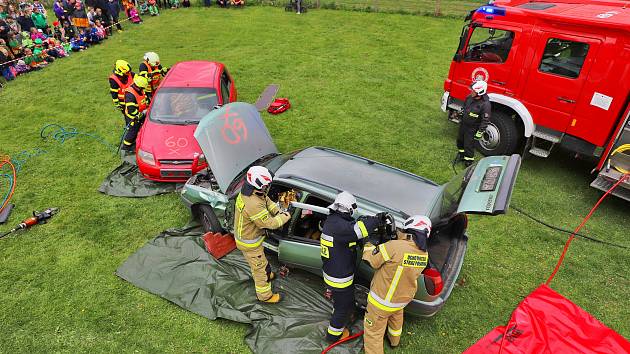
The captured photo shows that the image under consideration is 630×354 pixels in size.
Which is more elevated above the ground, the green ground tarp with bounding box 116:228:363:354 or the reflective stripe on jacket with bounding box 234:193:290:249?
the reflective stripe on jacket with bounding box 234:193:290:249

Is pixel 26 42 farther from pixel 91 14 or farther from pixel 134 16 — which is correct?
pixel 134 16

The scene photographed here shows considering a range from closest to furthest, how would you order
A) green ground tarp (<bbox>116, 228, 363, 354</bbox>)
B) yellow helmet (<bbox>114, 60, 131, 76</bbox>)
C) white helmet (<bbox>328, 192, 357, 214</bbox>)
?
white helmet (<bbox>328, 192, 357, 214</bbox>) < green ground tarp (<bbox>116, 228, 363, 354</bbox>) < yellow helmet (<bbox>114, 60, 131, 76</bbox>)

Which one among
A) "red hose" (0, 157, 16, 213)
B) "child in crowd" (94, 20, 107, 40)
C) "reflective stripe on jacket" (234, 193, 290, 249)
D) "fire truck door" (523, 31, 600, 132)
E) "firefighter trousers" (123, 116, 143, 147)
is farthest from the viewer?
"child in crowd" (94, 20, 107, 40)

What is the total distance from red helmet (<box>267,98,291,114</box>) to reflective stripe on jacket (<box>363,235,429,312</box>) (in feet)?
21.3

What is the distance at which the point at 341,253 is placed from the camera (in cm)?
399

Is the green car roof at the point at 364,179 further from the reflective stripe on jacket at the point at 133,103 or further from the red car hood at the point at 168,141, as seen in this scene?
the reflective stripe on jacket at the point at 133,103

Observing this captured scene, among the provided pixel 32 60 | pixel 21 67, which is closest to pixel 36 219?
pixel 21 67

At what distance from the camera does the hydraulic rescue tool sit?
6.23m

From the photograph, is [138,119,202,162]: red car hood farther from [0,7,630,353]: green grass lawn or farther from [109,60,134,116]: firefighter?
[109,60,134,116]: firefighter

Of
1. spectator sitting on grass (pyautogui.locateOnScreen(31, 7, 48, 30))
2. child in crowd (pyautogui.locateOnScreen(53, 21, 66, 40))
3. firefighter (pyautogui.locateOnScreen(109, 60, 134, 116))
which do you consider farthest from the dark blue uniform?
spectator sitting on grass (pyautogui.locateOnScreen(31, 7, 48, 30))

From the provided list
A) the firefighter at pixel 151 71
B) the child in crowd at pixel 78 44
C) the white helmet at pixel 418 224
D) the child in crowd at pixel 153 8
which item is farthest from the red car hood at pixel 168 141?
the child in crowd at pixel 153 8

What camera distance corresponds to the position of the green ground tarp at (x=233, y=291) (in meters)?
4.56

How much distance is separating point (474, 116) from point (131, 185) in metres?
6.48

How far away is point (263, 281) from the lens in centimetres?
487
